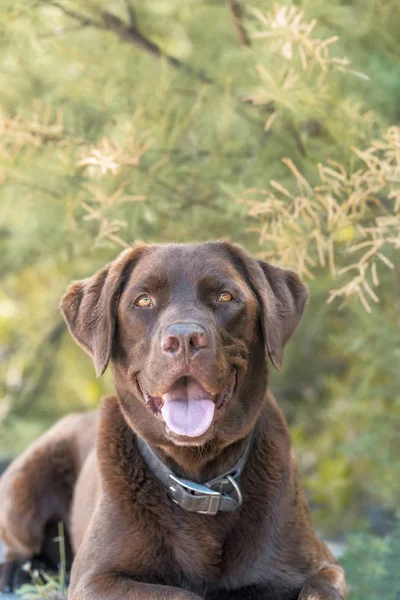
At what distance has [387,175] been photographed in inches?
173

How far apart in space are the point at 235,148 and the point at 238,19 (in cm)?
77

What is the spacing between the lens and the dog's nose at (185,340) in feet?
10.8

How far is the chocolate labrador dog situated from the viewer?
11.3 ft

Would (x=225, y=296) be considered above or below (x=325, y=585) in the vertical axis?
above

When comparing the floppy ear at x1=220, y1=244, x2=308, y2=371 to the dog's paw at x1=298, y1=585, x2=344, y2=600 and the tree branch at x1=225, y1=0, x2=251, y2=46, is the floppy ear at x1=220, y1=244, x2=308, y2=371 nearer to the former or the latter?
the dog's paw at x1=298, y1=585, x2=344, y2=600

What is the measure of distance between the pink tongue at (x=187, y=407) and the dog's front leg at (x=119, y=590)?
56cm

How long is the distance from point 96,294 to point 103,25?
2.25 m

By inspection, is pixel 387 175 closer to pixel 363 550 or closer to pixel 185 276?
pixel 185 276

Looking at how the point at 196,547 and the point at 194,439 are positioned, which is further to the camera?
the point at 196,547

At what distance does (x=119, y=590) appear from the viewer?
3381 millimetres

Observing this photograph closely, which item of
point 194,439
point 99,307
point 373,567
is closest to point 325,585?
point 194,439

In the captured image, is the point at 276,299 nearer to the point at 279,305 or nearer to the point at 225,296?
the point at 279,305

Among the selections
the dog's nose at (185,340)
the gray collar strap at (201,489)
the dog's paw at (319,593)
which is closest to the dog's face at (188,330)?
the dog's nose at (185,340)

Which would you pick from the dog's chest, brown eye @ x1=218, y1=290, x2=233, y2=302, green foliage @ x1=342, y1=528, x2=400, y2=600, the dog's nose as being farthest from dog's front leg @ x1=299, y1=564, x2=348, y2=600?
brown eye @ x1=218, y1=290, x2=233, y2=302
